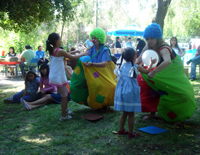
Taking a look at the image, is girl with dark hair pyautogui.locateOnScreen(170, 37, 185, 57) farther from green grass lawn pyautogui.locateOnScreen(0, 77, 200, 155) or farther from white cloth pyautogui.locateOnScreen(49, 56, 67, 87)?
white cloth pyautogui.locateOnScreen(49, 56, 67, 87)

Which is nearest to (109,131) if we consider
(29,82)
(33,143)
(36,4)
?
(33,143)

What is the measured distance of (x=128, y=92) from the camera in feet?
10.8

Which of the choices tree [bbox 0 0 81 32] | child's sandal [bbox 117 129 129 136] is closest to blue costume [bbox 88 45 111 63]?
child's sandal [bbox 117 129 129 136]

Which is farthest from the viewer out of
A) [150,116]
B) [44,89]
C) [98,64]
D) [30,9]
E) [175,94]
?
[30,9]

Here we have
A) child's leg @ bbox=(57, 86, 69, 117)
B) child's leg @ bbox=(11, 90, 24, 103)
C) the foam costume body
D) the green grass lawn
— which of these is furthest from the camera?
child's leg @ bbox=(11, 90, 24, 103)

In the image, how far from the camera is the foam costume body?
4.50 m

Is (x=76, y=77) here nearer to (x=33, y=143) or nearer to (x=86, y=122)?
(x=86, y=122)

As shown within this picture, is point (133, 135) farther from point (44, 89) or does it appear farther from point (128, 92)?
point (44, 89)

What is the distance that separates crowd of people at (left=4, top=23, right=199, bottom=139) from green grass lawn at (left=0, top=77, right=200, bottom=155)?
0.74 feet

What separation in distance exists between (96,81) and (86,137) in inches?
53.0

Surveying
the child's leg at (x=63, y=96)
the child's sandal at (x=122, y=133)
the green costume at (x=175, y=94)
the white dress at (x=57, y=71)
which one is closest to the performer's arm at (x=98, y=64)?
the white dress at (x=57, y=71)

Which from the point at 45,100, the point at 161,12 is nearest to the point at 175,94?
the point at 45,100

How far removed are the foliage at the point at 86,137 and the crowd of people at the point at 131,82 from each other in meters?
0.24

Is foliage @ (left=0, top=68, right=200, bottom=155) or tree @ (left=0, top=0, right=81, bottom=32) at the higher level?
tree @ (left=0, top=0, right=81, bottom=32)
